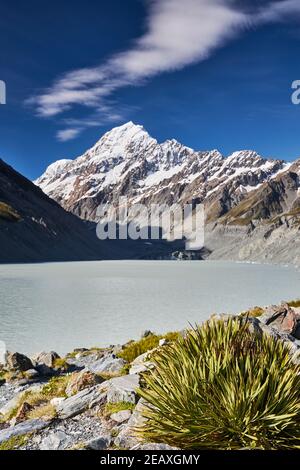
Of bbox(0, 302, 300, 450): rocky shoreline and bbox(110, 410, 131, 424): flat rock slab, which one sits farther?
bbox(110, 410, 131, 424): flat rock slab

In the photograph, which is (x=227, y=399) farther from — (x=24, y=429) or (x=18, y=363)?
(x=18, y=363)

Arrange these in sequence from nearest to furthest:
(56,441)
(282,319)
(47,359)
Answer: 1. (56,441)
2. (282,319)
3. (47,359)

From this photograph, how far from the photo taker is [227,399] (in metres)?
6.41

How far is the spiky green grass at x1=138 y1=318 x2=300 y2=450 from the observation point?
6285 millimetres

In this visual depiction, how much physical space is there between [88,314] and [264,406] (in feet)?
115

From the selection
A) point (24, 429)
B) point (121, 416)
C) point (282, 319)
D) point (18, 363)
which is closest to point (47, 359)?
point (18, 363)

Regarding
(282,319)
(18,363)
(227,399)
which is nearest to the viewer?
(227,399)

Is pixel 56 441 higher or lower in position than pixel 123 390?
lower

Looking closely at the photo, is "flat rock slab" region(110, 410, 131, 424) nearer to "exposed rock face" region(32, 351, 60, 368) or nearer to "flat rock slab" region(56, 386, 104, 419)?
"flat rock slab" region(56, 386, 104, 419)

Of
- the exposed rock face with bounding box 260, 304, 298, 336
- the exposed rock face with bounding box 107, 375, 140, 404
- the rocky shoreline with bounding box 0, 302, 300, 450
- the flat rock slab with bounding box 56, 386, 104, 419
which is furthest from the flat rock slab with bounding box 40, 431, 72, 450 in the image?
the exposed rock face with bounding box 260, 304, 298, 336

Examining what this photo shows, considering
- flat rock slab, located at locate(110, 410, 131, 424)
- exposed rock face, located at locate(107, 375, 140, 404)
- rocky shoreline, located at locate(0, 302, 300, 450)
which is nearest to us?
rocky shoreline, located at locate(0, 302, 300, 450)

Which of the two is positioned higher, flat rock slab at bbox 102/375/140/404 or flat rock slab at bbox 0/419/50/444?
flat rock slab at bbox 102/375/140/404

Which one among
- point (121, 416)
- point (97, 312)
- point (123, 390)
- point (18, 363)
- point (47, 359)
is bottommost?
point (97, 312)
